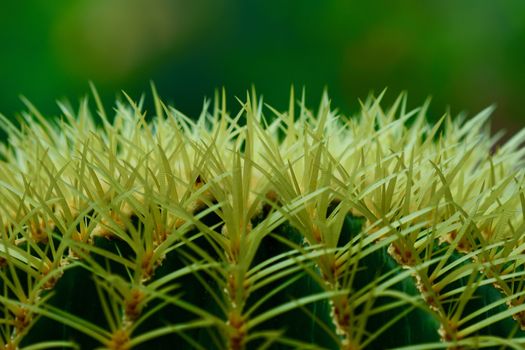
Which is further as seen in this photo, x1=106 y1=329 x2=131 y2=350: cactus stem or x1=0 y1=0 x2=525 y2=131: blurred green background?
x1=0 y1=0 x2=525 y2=131: blurred green background

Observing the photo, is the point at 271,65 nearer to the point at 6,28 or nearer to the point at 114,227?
the point at 6,28

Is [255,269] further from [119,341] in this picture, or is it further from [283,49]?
[283,49]

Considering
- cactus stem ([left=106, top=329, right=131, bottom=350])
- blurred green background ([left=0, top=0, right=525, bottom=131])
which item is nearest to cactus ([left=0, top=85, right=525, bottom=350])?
cactus stem ([left=106, top=329, right=131, bottom=350])

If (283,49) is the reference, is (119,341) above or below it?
below

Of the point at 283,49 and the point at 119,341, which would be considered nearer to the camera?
the point at 119,341

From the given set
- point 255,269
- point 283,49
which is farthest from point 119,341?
point 283,49

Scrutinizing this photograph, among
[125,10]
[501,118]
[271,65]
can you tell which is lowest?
[501,118]

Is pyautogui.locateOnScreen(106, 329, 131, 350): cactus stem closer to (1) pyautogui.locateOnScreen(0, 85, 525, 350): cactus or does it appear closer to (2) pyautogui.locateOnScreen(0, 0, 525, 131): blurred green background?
(1) pyautogui.locateOnScreen(0, 85, 525, 350): cactus

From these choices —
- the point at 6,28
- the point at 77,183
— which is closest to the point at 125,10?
the point at 6,28

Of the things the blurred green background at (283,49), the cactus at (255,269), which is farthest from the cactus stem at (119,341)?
the blurred green background at (283,49)
